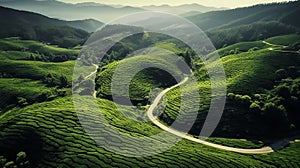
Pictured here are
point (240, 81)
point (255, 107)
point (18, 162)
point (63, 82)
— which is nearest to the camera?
point (18, 162)

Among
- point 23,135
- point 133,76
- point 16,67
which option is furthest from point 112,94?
point 16,67

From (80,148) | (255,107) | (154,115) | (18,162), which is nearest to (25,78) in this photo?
(154,115)

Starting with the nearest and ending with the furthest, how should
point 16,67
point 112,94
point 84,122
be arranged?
point 84,122
point 112,94
point 16,67

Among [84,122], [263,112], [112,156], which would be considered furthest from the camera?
[263,112]

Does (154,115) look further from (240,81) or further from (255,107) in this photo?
(240,81)

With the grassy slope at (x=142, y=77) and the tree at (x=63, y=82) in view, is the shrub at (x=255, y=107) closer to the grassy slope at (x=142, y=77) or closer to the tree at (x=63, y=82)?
the grassy slope at (x=142, y=77)

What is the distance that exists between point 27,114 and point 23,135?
43.1 ft

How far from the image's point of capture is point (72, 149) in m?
62.1

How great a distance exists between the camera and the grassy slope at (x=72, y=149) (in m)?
59.2

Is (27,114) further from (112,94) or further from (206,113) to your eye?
(206,113)

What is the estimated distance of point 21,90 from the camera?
451ft

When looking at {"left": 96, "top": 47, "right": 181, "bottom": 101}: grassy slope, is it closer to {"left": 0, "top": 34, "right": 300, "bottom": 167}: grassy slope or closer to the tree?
the tree

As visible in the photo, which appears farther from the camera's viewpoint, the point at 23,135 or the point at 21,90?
the point at 21,90

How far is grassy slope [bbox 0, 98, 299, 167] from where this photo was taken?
2330 inches
